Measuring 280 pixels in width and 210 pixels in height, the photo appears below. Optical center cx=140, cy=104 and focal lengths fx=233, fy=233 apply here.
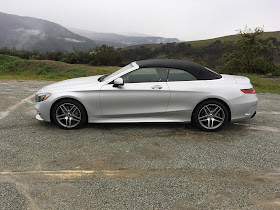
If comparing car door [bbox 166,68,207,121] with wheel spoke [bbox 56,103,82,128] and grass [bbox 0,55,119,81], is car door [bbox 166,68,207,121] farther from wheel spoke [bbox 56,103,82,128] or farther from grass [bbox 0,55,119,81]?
grass [bbox 0,55,119,81]

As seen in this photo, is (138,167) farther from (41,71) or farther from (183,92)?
(41,71)

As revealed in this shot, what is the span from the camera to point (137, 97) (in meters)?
4.59

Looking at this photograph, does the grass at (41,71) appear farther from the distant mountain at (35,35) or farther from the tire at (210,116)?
the distant mountain at (35,35)

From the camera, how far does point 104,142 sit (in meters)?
4.19

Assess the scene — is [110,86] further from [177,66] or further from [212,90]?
[212,90]

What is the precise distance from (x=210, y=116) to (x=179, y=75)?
1.04 m

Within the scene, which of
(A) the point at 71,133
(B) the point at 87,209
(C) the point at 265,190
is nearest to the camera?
(B) the point at 87,209

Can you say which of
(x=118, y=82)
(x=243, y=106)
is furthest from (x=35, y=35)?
(x=243, y=106)

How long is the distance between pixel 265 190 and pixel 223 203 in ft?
2.14

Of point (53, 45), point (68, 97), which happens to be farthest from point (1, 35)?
point (68, 97)

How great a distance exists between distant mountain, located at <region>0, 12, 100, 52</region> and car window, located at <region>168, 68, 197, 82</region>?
407 feet

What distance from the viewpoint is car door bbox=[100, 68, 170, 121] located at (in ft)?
15.1

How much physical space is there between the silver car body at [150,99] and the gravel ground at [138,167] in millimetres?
336

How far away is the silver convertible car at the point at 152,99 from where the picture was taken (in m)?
4.60
